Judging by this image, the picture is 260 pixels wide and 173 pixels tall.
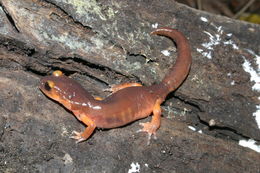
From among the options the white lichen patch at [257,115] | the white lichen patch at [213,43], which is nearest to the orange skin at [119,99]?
the white lichen patch at [213,43]

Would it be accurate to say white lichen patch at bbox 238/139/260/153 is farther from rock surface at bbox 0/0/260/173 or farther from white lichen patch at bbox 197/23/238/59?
white lichen patch at bbox 197/23/238/59

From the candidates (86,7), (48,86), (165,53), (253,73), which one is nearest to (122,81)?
(165,53)

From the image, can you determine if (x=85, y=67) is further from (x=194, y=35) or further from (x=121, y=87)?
(x=194, y=35)

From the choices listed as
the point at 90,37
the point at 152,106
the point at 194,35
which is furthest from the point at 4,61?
the point at 194,35

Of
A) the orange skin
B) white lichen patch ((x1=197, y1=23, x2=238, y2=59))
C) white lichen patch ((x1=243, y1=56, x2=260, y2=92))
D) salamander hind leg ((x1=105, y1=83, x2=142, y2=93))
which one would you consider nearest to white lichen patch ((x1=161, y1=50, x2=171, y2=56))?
the orange skin

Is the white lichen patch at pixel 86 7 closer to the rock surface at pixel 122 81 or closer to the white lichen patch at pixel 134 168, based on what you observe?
the rock surface at pixel 122 81
